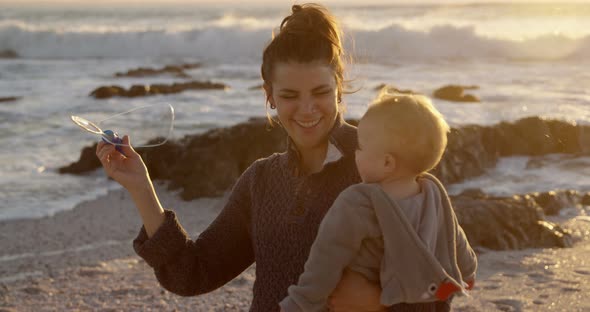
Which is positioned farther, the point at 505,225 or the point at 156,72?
the point at 156,72

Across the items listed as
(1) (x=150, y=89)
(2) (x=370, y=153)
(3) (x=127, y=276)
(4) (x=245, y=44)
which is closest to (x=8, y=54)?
(4) (x=245, y=44)

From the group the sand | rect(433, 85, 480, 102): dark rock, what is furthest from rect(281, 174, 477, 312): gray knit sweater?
rect(433, 85, 480, 102): dark rock

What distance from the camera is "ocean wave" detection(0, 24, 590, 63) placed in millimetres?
22578

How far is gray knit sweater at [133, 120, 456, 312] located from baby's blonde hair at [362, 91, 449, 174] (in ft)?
0.95

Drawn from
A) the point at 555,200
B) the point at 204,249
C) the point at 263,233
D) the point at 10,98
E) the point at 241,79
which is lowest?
the point at 241,79

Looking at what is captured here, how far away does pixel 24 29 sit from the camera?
3344 cm

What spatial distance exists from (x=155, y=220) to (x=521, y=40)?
22.5 meters

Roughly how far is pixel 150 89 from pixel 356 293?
14248 millimetres

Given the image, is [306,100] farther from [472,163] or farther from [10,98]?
[10,98]

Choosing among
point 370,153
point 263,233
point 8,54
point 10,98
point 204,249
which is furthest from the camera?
point 8,54

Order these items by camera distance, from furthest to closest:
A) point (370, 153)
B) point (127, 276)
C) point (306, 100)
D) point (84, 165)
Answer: point (84, 165)
point (127, 276)
point (306, 100)
point (370, 153)

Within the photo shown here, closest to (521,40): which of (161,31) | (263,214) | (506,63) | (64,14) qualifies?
(506,63)

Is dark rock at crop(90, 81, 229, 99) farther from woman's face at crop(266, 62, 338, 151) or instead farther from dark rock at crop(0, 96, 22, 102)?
woman's face at crop(266, 62, 338, 151)

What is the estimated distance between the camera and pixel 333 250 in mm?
2062
